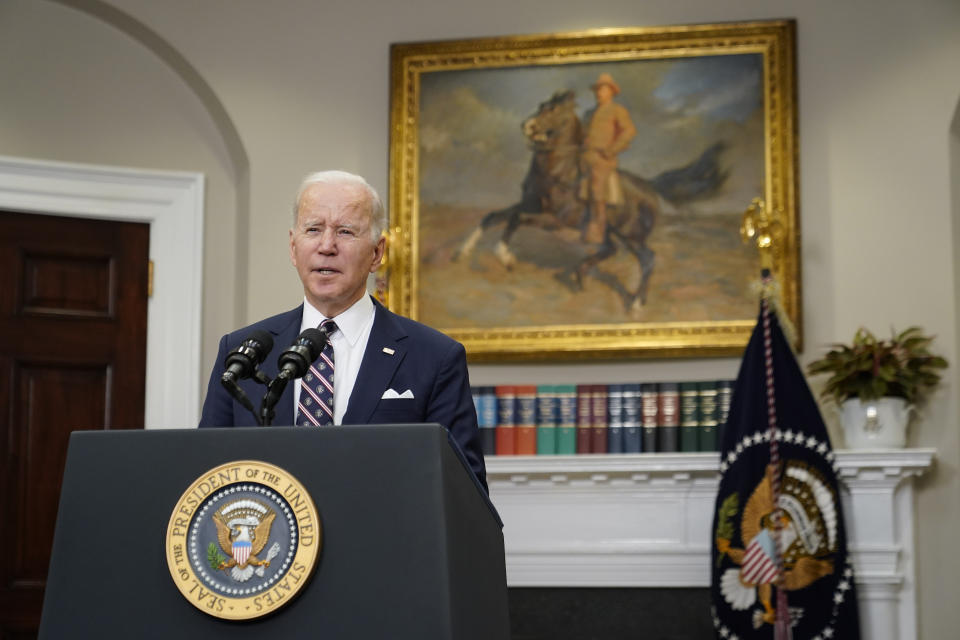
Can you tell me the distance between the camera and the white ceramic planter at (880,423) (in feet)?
14.2

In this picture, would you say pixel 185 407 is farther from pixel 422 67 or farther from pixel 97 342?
pixel 422 67

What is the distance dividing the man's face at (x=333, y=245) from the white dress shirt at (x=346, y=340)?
0.02m

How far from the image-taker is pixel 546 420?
4.59 metres

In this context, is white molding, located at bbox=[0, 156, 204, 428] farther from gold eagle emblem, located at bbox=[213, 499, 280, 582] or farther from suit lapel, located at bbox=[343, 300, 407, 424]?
gold eagle emblem, located at bbox=[213, 499, 280, 582]

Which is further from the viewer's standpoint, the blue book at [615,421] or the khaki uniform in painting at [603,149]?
the khaki uniform in painting at [603,149]

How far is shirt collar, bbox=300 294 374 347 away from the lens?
2.19m

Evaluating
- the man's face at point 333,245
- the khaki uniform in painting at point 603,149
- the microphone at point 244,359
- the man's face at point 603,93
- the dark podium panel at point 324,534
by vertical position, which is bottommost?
the dark podium panel at point 324,534

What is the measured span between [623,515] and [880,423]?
3.40ft

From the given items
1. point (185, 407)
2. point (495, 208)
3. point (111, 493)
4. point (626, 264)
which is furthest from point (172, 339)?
point (111, 493)

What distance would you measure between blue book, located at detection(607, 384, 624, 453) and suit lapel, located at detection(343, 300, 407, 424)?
8.03 ft

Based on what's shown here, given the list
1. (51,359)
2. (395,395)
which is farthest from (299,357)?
(51,359)

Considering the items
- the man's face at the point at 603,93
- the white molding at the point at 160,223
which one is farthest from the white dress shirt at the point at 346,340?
the man's face at the point at 603,93

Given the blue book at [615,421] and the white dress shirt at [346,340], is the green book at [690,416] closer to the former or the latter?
the blue book at [615,421]

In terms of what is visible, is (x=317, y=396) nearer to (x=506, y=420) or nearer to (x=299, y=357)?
(x=299, y=357)
